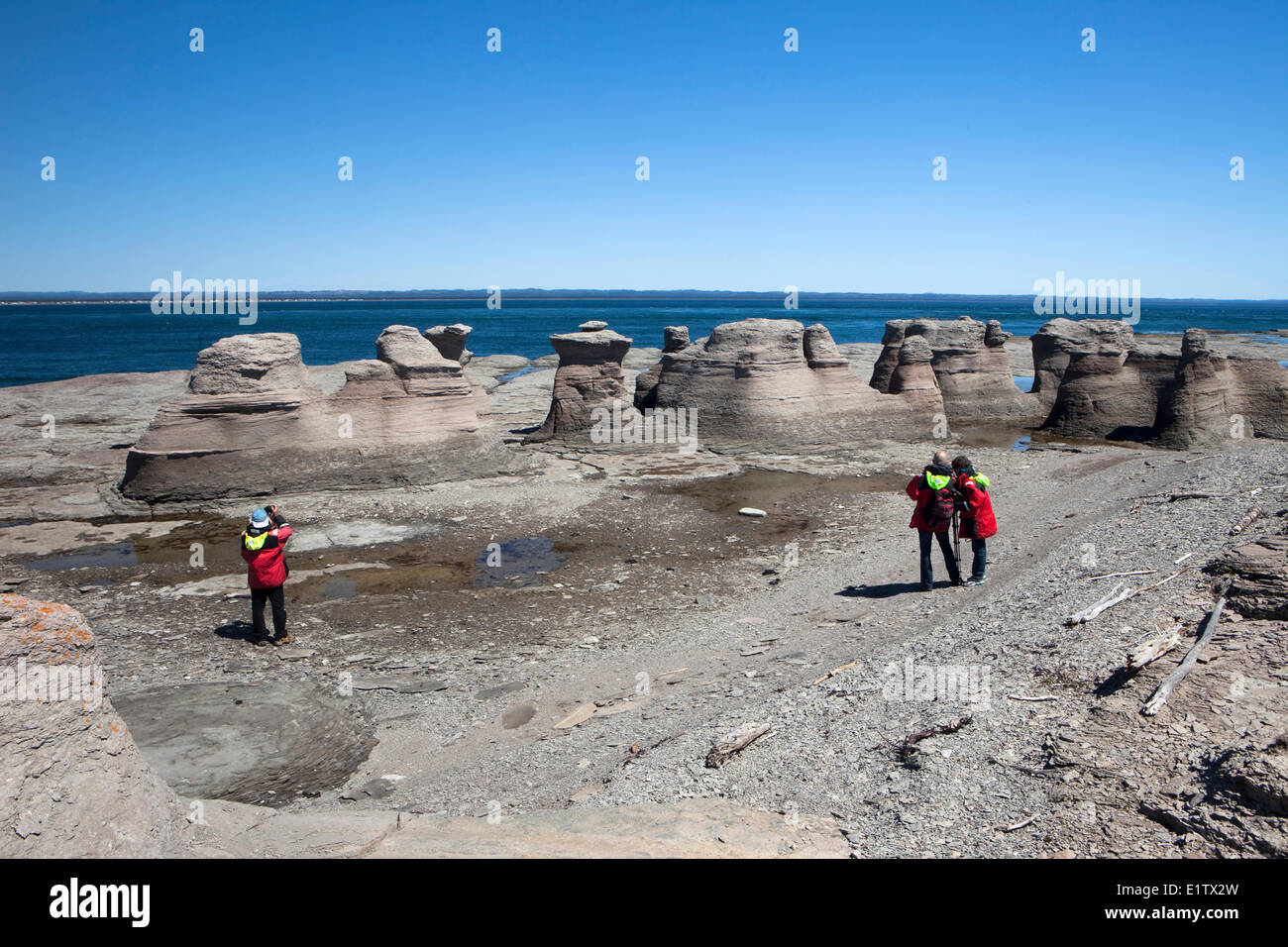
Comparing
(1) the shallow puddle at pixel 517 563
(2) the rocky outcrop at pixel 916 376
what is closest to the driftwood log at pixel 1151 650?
(1) the shallow puddle at pixel 517 563

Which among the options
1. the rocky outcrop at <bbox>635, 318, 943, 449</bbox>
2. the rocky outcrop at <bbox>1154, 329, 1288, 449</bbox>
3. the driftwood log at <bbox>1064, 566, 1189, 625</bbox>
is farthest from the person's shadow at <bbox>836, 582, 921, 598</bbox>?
the rocky outcrop at <bbox>1154, 329, 1288, 449</bbox>

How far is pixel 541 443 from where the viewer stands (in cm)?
2000

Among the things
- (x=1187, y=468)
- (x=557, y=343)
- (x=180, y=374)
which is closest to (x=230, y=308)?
(x=180, y=374)

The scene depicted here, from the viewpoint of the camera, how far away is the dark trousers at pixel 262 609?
28.3 feet

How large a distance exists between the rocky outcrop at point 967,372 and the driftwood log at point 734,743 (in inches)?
800

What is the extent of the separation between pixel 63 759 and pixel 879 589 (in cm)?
820

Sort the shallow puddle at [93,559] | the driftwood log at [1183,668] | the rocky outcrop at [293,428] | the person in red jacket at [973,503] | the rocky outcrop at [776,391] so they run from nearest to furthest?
the driftwood log at [1183,668]
the person in red jacket at [973,503]
the shallow puddle at [93,559]
the rocky outcrop at [293,428]
the rocky outcrop at [776,391]

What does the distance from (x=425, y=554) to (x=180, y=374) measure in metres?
26.3

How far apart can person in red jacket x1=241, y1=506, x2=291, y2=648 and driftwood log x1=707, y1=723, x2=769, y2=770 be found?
16.8 ft

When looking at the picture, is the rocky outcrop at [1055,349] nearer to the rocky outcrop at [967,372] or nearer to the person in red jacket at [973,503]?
the rocky outcrop at [967,372]

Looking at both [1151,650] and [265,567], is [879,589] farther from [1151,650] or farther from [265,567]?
[265,567]

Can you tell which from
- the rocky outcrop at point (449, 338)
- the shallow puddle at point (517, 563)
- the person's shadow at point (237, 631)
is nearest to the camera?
the person's shadow at point (237, 631)

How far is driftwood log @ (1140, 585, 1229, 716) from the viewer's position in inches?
195
